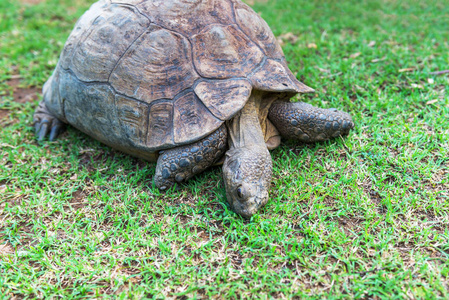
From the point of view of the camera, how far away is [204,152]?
267cm

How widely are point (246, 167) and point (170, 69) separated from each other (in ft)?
3.06

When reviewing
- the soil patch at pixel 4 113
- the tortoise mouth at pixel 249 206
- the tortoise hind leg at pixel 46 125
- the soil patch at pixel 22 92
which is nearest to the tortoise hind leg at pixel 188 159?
the tortoise mouth at pixel 249 206

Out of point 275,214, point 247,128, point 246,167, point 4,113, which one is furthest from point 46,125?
point 275,214

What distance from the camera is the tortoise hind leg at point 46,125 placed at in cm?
354

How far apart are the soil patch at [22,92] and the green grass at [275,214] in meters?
0.07

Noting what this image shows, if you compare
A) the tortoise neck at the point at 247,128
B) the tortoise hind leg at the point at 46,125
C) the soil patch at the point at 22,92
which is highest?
the tortoise neck at the point at 247,128

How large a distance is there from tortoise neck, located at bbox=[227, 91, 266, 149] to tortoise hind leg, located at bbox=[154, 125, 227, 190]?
8cm

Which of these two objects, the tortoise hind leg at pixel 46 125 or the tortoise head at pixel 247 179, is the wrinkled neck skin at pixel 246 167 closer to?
the tortoise head at pixel 247 179

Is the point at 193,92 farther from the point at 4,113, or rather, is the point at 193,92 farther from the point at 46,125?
the point at 4,113

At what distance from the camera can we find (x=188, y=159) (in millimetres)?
2660

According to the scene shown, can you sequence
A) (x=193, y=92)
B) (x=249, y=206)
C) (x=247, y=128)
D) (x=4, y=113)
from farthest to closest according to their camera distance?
1. (x=4, y=113)
2. (x=247, y=128)
3. (x=193, y=92)
4. (x=249, y=206)

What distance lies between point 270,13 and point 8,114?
389cm

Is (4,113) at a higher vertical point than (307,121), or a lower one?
lower

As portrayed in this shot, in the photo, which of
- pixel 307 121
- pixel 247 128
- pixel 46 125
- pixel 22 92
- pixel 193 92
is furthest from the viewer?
pixel 22 92
